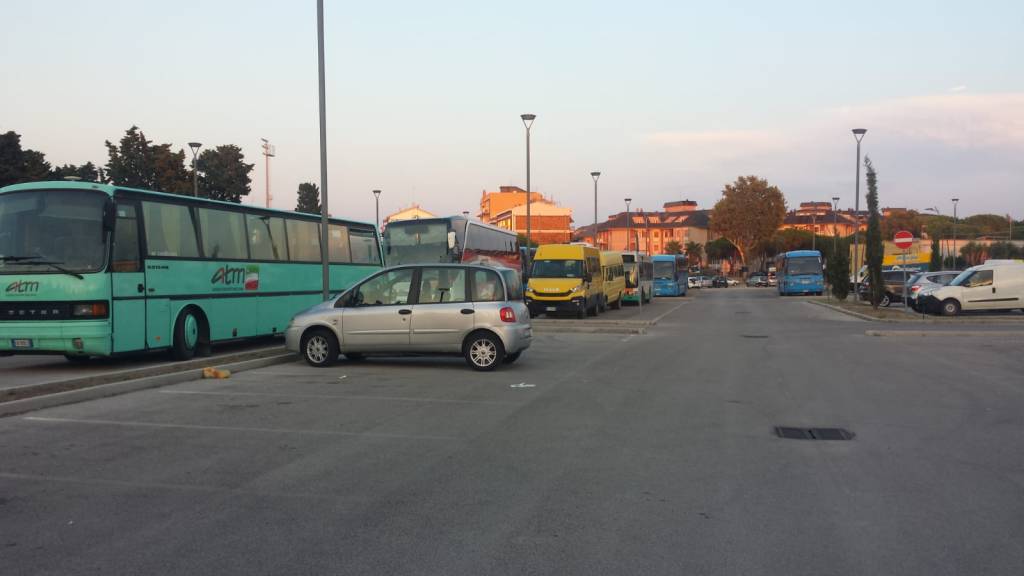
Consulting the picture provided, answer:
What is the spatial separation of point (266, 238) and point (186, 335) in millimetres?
3899

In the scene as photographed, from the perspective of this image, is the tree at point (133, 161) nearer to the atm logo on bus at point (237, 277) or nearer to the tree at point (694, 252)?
the atm logo on bus at point (237, 277)

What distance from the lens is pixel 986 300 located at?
30.1 m

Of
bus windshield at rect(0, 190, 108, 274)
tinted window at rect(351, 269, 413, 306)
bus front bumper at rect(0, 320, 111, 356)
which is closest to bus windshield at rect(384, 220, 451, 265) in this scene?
tinted window at rect(351, 269, 413, 306)

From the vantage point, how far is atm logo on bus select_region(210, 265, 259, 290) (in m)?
16.4

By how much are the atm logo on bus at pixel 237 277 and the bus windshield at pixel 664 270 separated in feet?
152

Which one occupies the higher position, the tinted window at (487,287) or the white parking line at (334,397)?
the tinted window at (487,287)

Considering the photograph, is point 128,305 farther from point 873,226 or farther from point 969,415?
point 873,226

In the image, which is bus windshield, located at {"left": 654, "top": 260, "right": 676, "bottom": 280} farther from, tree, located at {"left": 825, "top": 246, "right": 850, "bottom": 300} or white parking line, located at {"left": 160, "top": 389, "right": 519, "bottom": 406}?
white parking line, located at {"left": 160, "top": 389, "right": 519, "bottom": 406}

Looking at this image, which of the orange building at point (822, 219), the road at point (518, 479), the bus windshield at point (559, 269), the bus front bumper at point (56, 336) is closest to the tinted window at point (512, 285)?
the road at point (518, 479)

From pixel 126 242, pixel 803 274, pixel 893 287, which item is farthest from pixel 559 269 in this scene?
pixel 803 274

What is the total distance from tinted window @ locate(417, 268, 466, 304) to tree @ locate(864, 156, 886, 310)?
77.9 feet

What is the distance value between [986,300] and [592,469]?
92.7 ft

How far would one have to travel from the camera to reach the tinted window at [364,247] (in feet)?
73.3

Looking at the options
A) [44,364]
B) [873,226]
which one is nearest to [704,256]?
[873,226]
